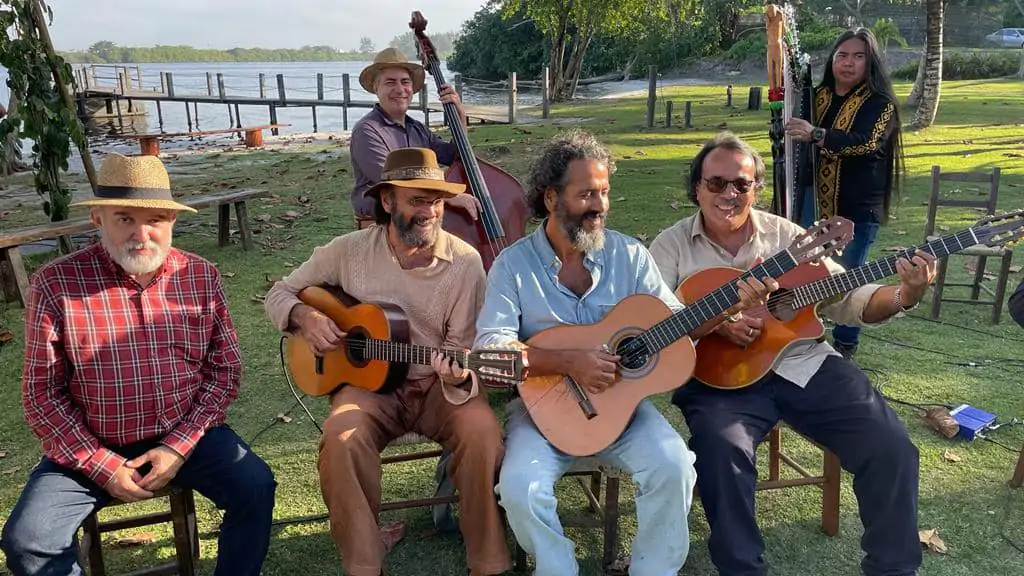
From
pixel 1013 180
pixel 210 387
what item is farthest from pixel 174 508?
pixel 1013 180

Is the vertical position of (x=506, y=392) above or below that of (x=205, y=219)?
below

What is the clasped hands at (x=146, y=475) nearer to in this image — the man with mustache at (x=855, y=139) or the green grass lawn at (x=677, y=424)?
the green grass lawn at (x=677, y=424)

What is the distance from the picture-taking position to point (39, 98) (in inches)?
262

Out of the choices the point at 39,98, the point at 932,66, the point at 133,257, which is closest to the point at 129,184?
the point at 133,257

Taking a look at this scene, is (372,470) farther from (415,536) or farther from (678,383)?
(678,383)

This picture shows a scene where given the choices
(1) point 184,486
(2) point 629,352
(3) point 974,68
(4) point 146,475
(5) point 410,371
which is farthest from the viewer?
(3) point 974,68

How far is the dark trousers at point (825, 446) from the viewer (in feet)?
A: 9.05

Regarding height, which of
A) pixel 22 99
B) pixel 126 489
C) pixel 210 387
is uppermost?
pixel 22 99

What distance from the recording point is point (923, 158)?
11.9 m

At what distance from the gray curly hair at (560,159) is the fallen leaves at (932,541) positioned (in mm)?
2127

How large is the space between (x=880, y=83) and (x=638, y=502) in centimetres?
352

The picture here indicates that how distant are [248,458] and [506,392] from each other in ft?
7.59

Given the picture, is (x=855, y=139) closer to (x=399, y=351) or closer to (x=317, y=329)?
(x=399, y=351)

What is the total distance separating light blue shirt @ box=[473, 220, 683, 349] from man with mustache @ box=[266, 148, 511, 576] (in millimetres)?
233
